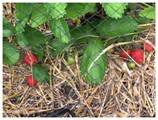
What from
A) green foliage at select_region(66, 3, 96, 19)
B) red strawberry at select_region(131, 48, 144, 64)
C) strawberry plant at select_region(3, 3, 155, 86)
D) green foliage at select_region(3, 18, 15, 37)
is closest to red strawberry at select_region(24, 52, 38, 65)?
strawberry plant at select_region(3, 3, 155, 86)

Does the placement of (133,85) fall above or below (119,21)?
below

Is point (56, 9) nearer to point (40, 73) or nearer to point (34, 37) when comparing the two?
point (34, 37)

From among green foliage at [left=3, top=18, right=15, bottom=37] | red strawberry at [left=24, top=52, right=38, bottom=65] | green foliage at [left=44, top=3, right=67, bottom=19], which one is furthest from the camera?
red strawberry at [left=24, top=52, right=38, bottom=65]

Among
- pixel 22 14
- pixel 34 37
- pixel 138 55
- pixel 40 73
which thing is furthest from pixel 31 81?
pixel 138 55

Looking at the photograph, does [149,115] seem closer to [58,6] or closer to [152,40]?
[152,40]

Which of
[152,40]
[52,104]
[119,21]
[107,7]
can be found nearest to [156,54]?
[152,40]

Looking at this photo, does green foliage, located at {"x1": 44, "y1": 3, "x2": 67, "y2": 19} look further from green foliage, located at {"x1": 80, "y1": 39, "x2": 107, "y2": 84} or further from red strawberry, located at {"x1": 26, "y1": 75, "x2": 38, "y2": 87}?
red strawberry, located at {"x1": 26, "y1": 75, "x2": 38, "y2": 87}

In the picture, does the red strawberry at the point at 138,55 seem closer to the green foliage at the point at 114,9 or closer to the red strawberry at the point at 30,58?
the green foliage at the point at 114,9
